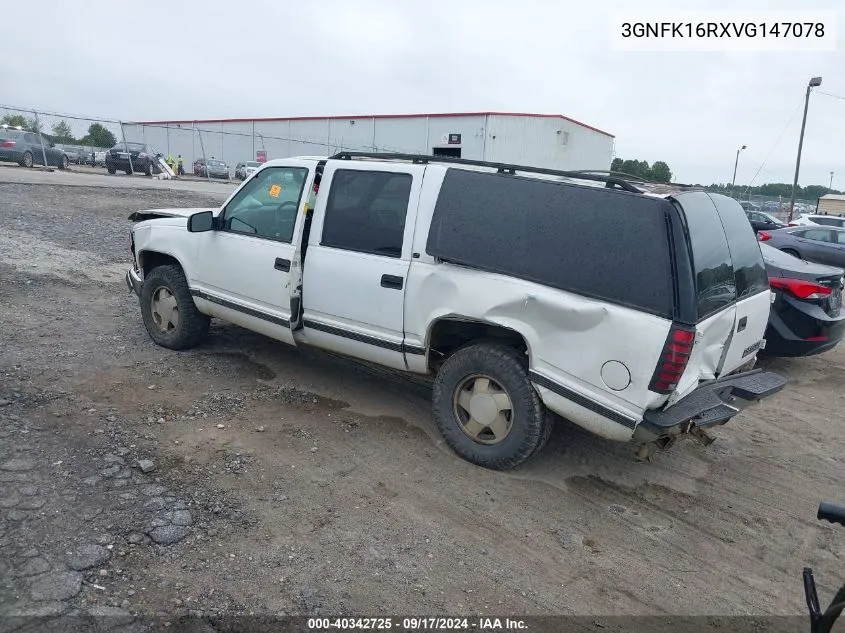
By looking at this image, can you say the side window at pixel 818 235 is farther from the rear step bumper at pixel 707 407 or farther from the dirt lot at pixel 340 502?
the rear step bumper at pixel 707 407

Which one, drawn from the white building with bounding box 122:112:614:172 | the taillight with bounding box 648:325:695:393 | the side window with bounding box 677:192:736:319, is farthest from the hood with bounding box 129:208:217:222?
the white building with bounding box 122:112:614:172

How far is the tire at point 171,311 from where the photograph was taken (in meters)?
5.98

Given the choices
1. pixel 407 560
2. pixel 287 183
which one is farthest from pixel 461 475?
pixel 287 183

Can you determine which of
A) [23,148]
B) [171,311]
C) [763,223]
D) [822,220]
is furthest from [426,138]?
[171,311]

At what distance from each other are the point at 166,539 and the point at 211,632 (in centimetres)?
74

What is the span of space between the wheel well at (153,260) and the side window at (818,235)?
51.6ft

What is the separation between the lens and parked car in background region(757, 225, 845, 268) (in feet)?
51.3

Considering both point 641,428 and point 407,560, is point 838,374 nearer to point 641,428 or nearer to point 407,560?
point 641,428

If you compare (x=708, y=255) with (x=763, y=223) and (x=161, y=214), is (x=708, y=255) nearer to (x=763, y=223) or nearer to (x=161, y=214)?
(x=161, y=214)

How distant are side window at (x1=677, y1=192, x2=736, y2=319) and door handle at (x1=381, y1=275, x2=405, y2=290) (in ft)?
6.26

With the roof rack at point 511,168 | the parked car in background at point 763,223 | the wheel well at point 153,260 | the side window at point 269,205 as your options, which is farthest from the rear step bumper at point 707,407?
the parked car in background at point 763,223

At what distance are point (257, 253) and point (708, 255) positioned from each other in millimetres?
3412

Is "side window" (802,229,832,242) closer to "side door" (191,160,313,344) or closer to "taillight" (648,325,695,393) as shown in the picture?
"taillight" (648,325,695,393)

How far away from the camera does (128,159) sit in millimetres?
26328
